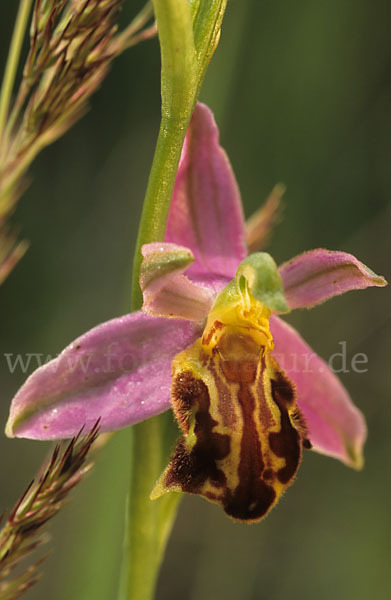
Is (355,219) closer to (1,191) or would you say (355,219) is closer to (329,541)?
(329,541)

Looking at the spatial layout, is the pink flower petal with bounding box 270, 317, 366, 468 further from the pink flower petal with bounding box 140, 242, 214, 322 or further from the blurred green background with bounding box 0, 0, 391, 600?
the blurred green background with bounding box 0, 0, 391, 600

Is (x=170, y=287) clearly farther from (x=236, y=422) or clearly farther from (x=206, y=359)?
(x=236, y=422)

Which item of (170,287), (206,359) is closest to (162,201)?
(170,287)

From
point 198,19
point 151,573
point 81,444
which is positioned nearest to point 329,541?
point 151,573

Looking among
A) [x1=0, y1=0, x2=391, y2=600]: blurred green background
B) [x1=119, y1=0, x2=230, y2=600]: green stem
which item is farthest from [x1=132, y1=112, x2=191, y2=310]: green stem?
[x1=0, y1=0, x2=391, y2=600]: blurred green background

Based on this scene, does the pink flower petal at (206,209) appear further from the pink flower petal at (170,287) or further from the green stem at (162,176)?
the green stem at (162,176)

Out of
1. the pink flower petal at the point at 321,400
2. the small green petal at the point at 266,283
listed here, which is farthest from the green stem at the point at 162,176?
the pink flower petal at the point at 321,400
